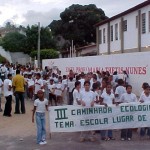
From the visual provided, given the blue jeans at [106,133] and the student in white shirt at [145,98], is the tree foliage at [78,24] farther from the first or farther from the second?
the blue jeans at [106,133]

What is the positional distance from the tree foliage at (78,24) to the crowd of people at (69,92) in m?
39.7

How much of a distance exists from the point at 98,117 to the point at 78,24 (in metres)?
58.0

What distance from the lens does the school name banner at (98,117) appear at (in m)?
11.6

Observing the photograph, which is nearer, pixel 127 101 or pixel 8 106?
pixel 127 101

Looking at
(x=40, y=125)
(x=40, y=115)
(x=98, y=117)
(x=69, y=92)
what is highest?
(x=69, y=92)

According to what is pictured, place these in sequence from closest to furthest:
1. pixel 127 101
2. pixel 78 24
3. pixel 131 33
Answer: pixel 127 101 → pixel 131 33 → pixel 78 24

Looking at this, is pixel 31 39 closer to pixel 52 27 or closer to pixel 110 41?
pixel 52 27

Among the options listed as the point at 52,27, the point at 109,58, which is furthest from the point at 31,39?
the point at 109,58

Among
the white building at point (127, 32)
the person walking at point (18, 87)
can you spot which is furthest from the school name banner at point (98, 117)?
the white building at point (127, 32)

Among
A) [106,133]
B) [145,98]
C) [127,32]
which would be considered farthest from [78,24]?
[106,133]

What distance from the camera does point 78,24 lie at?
226 feet

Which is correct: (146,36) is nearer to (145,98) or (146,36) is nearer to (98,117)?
(145,98)

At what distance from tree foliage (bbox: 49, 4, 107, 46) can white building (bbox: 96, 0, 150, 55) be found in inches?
755

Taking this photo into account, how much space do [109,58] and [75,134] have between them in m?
13.9
